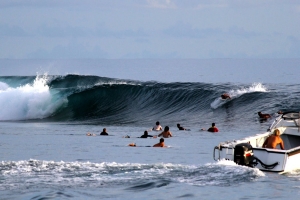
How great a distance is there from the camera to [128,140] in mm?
26016

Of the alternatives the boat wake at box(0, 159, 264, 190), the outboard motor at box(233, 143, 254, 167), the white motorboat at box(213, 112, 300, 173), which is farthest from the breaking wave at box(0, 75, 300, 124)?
the boat wake at box(0, 159, 264, 190)

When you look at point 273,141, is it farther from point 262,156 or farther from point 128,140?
point 128,140

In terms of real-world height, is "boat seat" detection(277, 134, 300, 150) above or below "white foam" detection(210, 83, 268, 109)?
below

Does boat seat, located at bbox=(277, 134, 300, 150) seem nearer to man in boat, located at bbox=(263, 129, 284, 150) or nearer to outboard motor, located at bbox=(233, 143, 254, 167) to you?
man in boat, located at bbox=(263, 129, 284, 150)

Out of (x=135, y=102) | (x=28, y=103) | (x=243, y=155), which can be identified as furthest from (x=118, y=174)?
(x=28, y=103)

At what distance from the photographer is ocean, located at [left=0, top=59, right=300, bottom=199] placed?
1496cm

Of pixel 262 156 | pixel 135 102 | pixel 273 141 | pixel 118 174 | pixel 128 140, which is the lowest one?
pixel 118 174

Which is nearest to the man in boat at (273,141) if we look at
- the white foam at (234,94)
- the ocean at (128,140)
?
the ocean at (128,140)

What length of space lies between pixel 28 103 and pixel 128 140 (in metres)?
18.8

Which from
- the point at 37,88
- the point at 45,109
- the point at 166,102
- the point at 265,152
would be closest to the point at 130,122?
the point at 166,102

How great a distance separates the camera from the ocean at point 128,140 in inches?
589

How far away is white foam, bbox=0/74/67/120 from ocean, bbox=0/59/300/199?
7 centimetres

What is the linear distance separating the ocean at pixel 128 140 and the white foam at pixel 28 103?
69 millimetres

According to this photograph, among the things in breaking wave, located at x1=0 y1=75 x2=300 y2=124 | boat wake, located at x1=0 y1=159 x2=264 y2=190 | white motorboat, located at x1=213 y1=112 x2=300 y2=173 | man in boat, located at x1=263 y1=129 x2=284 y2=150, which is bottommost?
boat wake, located at x1=0 y1=159 x2=264 y2=190
